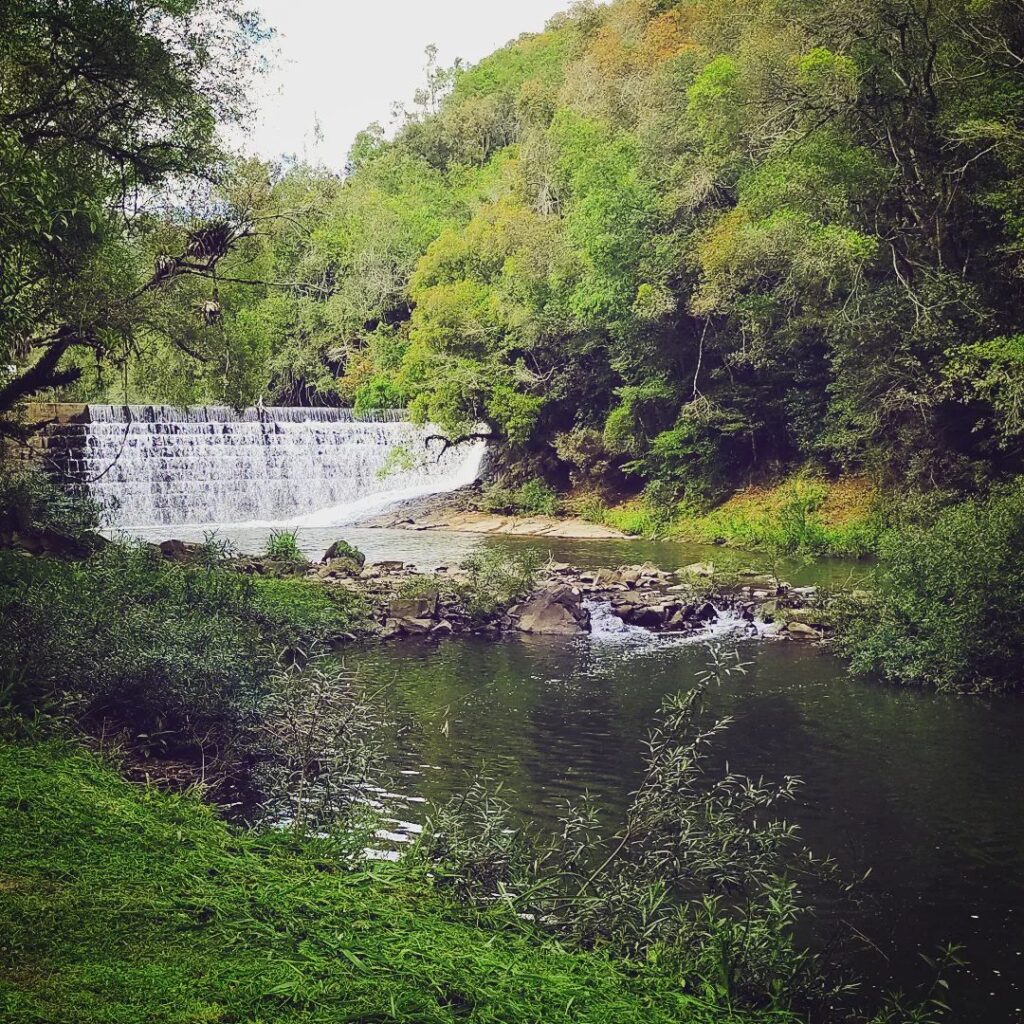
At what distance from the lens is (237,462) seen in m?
32.3

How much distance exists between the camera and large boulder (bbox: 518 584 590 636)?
17656 mm

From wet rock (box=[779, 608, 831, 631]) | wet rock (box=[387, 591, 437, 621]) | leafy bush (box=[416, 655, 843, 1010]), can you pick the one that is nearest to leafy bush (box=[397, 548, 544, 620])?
wet rock (box=[387, 591, 437, 621])

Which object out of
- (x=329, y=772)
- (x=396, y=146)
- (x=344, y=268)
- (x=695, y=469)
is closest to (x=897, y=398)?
(x=695, y=469)

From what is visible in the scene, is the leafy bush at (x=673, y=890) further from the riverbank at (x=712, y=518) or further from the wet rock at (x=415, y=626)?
the riverbank at (x=712, y=518)

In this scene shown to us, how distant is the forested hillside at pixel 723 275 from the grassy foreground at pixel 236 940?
1030 centimetres

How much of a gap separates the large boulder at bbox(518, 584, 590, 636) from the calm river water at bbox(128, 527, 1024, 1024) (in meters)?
0.59

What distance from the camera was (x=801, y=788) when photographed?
32.1 feet

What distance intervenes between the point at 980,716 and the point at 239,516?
80.1ft

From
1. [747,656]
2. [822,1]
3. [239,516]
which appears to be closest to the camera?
[747,656]

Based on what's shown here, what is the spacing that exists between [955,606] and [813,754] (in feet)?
13.5

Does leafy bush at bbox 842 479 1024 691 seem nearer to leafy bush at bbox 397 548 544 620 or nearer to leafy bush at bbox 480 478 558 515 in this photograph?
leafy bush at bbox 397 548 544 620

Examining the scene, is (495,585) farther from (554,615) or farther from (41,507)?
(41,507)

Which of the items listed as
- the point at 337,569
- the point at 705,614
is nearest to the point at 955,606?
the point at 705,614

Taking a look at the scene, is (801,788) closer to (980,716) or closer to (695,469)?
(980,716)
